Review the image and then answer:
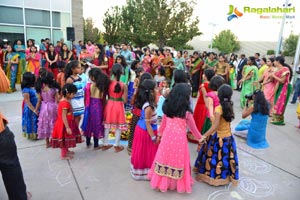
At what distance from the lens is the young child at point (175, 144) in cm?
253

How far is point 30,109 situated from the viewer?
13.4 feet

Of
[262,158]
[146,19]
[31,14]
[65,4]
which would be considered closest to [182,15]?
[146,19]

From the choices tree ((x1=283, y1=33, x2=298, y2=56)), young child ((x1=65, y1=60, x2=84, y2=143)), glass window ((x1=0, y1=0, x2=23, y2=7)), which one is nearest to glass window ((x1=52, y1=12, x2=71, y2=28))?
glass window ((x1=0, y1=0, x2=23, y2=7))

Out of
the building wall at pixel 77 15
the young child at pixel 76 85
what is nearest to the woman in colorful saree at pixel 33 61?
the young child at pixel 76 85

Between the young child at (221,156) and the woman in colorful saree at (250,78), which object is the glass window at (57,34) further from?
the young child at (221,156)

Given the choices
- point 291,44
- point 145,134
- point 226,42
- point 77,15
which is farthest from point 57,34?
point 291,44

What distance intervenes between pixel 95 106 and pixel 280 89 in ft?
15.1

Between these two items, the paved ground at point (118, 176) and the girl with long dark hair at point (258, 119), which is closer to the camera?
the paved ground at point (118, 176)

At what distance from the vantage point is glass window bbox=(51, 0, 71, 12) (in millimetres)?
13852

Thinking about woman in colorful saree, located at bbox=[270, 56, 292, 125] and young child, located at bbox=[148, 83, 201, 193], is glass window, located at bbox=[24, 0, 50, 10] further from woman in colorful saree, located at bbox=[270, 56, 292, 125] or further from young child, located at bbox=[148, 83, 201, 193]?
young child, located at bbox=[148, 83, 201, 193]

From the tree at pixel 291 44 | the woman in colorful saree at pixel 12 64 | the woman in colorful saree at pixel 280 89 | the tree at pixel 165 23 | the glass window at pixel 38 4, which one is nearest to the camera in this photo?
the woman in colorful saree at pixel 280 89

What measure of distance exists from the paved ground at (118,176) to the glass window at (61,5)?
38.6 feet

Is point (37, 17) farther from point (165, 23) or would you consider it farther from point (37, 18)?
point (165, 23)

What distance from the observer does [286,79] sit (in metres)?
5.65
